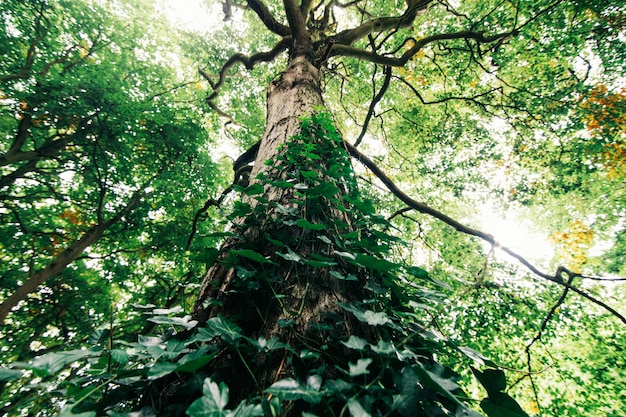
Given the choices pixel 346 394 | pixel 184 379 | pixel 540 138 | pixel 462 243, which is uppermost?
pixel 540 138

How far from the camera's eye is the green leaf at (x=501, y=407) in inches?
30.4

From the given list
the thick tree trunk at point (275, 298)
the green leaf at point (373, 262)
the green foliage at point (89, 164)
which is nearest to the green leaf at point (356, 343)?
the thick tree trunk at point (275, 298)

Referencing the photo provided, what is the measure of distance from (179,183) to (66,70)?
314 cm

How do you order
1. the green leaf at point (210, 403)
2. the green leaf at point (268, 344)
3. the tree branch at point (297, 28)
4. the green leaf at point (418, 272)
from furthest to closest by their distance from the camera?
the tree branch at point (297, 28) < the green leaf at point (418, 272) < the green leaf at point (268, 344) < the green leaf at point (210, 403)

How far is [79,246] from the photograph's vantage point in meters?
4.75

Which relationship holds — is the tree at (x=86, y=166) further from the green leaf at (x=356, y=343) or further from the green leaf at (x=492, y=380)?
the green leaf at (x=492, y=380)

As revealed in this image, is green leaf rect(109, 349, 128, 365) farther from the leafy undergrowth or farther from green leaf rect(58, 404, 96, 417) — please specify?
green leaf rect(58, 404, 96, 417)

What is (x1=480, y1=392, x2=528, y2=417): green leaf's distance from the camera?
2.54ft

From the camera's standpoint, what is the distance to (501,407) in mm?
785

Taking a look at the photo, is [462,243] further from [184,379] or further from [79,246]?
[79,246]

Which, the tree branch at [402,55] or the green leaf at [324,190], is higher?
the tree branch at [402,55]

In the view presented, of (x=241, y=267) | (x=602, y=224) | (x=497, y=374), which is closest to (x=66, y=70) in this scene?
(x=241, y=267)

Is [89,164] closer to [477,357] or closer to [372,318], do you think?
[372,318]

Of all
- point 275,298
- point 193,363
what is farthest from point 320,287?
point 193,363
